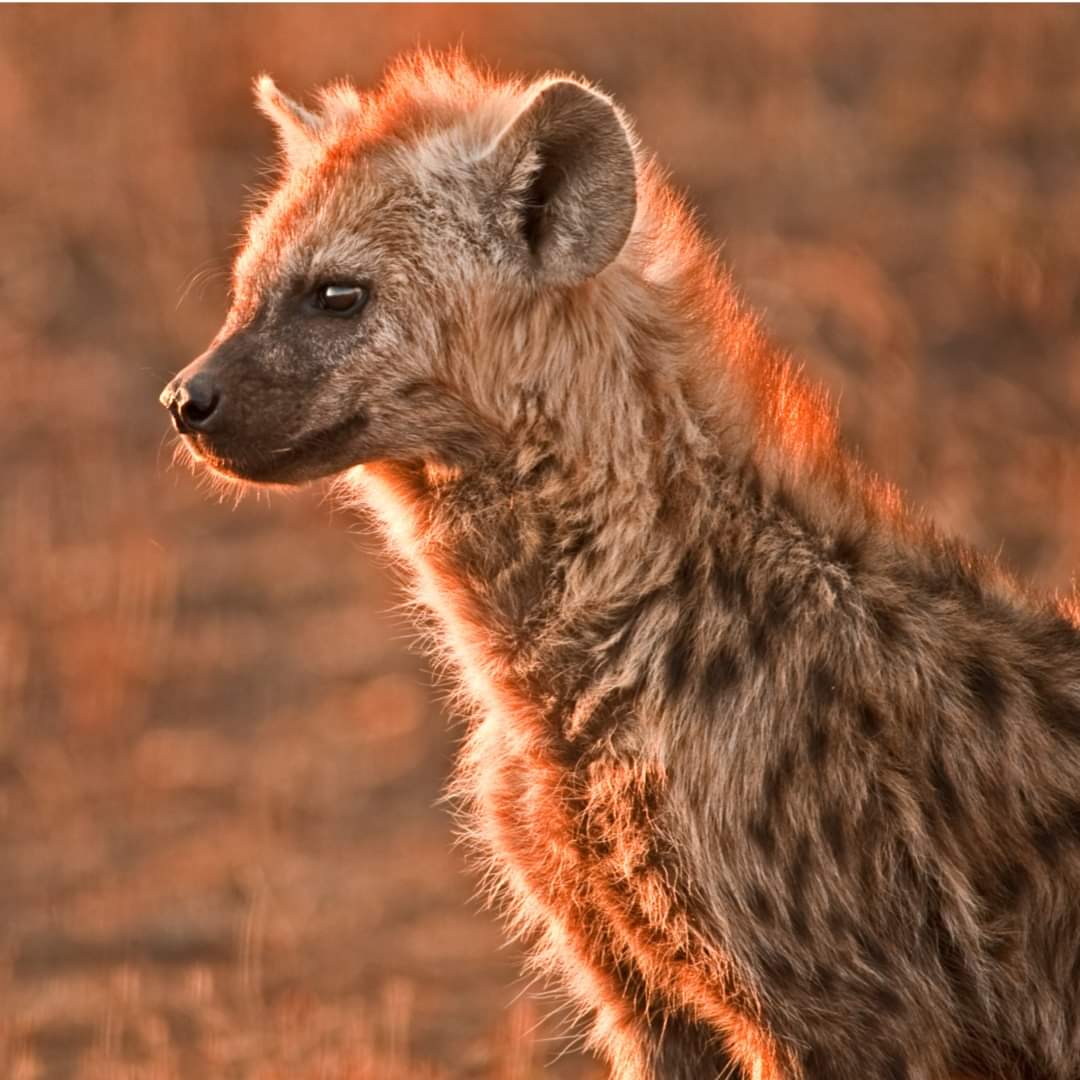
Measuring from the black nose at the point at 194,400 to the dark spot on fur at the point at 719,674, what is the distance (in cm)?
77

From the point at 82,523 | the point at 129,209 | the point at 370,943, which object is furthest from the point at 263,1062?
the point at 129,209

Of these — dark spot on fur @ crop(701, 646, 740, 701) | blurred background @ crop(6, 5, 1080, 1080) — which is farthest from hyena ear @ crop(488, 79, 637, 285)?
blurred background @ crop(6, 5, 1080, 1080)

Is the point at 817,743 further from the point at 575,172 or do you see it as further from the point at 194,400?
the point at 194,400

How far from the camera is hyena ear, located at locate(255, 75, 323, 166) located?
139 inches

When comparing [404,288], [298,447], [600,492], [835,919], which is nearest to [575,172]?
[404,288]

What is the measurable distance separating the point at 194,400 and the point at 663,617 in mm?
714

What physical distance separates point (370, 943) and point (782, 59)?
169 inches

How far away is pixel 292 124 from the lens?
3572mm

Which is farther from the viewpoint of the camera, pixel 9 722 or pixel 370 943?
pixel 9 722

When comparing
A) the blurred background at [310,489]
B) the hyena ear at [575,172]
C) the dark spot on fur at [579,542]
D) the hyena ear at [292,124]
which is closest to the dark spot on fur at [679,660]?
the dark spot on fur at [579,542]

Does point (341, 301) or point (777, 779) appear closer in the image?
point (777, 779)

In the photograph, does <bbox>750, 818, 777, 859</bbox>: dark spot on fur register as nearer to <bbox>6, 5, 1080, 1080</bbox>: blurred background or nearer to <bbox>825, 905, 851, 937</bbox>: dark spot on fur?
<bbox>825, 905, 851, 937</bbox>: dark spot on fur

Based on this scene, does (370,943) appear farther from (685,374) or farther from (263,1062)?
(685,374)

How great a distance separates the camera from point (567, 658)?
10.5 feet
